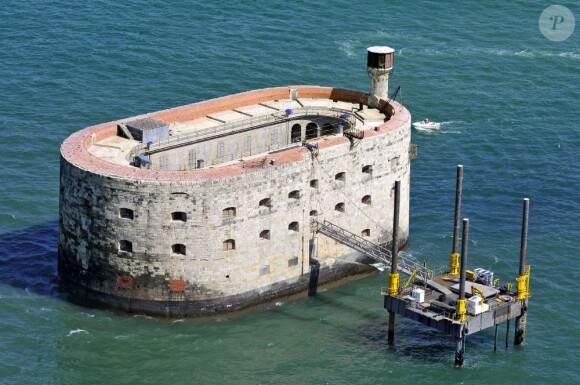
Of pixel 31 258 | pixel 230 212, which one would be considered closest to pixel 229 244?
pixel 230 212

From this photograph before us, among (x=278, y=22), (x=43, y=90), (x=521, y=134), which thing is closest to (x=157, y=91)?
(x=43, y=90)

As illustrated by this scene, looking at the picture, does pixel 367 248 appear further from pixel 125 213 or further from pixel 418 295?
pixel 125 213

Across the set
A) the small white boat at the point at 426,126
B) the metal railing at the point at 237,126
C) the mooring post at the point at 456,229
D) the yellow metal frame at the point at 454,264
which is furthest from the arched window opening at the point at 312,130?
the small white boat at the point at 426,126

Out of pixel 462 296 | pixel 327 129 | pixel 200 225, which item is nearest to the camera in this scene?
pixel 462 296

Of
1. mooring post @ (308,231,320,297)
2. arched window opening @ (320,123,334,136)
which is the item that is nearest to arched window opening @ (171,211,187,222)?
mooring post @ (308,231,320,297)

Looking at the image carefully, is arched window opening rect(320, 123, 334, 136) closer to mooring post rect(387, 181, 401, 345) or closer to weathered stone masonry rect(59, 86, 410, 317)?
weathered stone masonry rect(59, 86, 410, 317)

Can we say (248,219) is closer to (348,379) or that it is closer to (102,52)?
(348,379)
